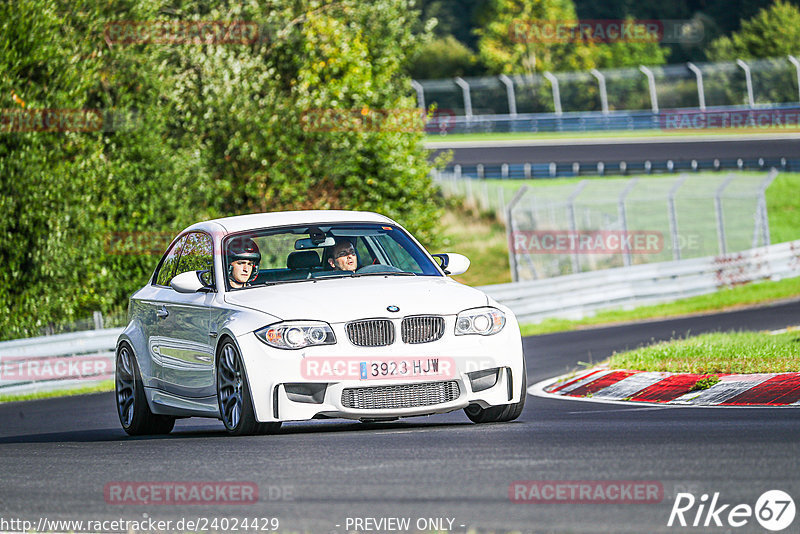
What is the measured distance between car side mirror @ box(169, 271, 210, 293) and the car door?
3.3 inches

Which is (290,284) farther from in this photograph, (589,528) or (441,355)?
(589,528)

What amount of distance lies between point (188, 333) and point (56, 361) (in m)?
9.18

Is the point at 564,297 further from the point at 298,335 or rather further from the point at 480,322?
the point at 298,335

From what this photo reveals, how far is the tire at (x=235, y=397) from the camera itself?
8.62 m

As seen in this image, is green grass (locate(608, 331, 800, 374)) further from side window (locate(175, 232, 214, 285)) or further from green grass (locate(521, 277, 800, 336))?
green grass (locate(521, 277, 800, 336))

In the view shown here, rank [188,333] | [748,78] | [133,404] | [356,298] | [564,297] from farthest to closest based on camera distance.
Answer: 1. [748,78]
2. [564,297]
3. [133,404]
4. [188,333]
5. [356,298]

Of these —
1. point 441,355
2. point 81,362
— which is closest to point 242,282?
point 441,355

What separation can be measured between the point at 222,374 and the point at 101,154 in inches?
664

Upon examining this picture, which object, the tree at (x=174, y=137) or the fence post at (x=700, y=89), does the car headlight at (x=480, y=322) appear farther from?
the fence post at (x=700, y=89)

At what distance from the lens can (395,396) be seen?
28.1 feet

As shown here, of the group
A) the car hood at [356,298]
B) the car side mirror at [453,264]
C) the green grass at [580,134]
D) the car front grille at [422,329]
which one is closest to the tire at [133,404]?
the car hood at [356,298]

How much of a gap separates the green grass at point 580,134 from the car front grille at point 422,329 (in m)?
48.0

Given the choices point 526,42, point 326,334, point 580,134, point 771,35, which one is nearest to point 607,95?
point 580,134

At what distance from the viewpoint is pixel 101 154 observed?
25016mm
